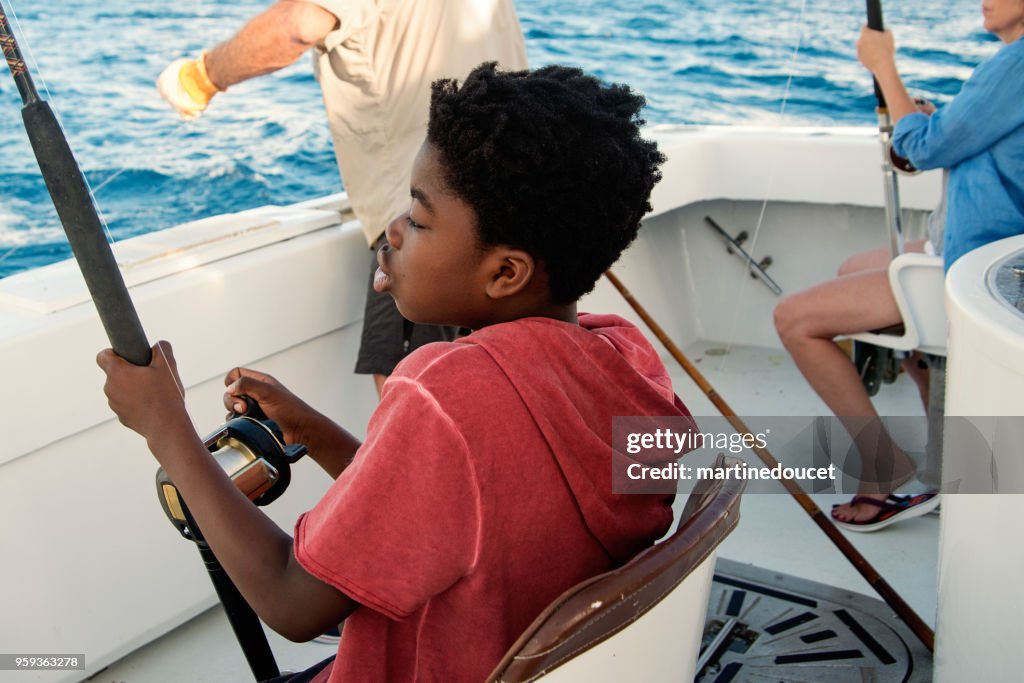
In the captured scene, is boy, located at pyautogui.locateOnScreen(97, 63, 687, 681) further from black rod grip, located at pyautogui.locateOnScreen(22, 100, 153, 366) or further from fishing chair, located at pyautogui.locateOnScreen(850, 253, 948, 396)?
fishing chair, located at pyautogui.locateOnScreen(850, 253, 948, 396)

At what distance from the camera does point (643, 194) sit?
1048 mm

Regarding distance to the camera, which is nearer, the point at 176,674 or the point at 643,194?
the point at 643,194

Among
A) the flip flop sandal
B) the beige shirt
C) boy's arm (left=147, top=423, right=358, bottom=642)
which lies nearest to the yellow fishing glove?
the beige shirt

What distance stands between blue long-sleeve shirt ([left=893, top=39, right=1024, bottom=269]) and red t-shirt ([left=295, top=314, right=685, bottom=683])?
1.34 m

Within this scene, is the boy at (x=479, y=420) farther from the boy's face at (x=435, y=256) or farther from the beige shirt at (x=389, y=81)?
the beige shirt at (x=389, y=81)

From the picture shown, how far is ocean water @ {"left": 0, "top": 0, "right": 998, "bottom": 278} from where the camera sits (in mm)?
3219

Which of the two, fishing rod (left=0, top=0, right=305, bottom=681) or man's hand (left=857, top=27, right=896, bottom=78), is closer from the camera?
fishing rod (left=0, top=0, right=305, bottom=681)

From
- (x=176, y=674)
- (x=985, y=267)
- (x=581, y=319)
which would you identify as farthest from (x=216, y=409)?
(x=985, y=267)

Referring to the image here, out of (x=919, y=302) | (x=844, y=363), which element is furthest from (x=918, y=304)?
(x=844, y=363)

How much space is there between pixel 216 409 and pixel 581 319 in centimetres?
118

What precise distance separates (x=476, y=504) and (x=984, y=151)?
5.43 ft

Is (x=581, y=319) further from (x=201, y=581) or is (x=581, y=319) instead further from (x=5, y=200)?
(x=5, y=200)

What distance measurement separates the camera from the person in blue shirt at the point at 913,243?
6.68 feet

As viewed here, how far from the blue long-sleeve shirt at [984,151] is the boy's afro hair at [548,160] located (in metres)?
1.29
